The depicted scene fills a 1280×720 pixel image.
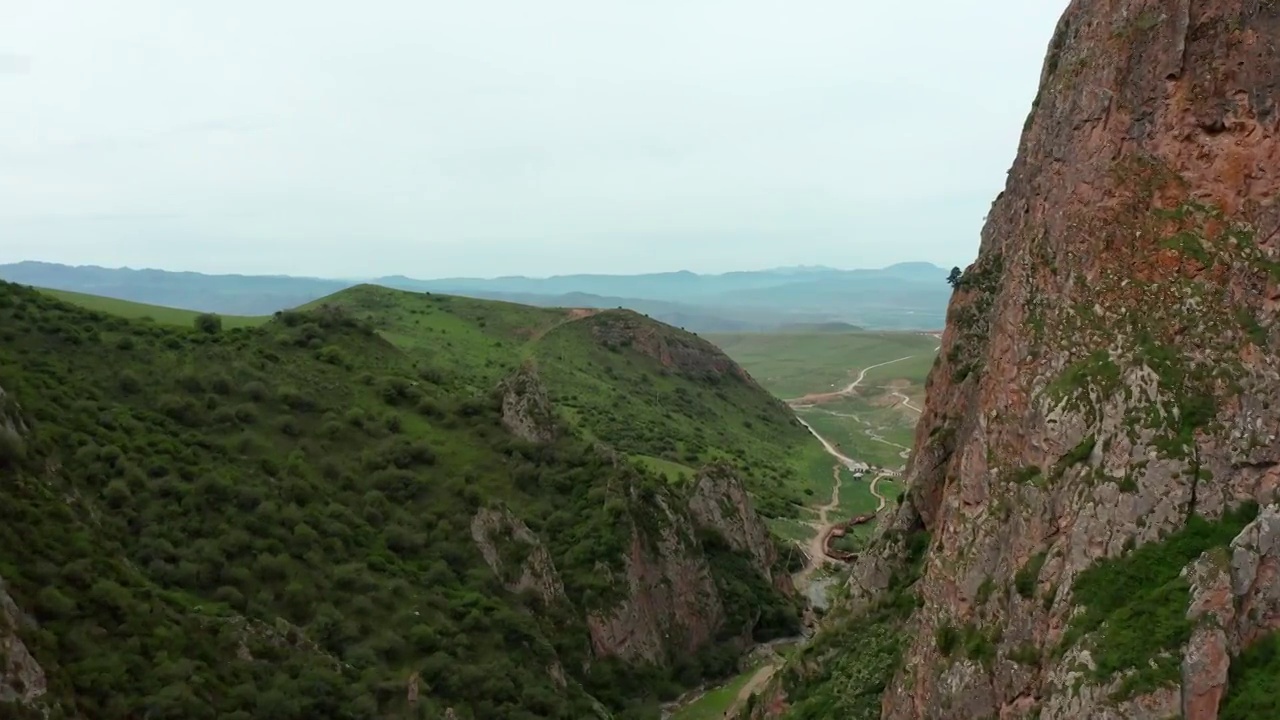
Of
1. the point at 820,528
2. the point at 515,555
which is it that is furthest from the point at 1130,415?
the point at 820,528

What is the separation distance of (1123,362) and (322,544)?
33.0 meters

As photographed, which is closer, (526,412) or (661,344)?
(526,412)

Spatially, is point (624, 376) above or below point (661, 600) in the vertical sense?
above

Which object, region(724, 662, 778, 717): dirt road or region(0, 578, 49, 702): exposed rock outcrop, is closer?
region(0, 578, 49, 702): exposed rock outcrop

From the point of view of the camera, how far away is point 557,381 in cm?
8744

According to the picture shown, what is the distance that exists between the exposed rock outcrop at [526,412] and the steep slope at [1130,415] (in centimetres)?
3158

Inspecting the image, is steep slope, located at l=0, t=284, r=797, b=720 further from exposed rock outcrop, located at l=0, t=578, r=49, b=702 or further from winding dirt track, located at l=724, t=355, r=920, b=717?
winding dirt track, located at l=724, t=355, r=920, b=717

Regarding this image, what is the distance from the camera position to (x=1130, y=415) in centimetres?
1775

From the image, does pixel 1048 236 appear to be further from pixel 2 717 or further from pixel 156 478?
pixel 156 478

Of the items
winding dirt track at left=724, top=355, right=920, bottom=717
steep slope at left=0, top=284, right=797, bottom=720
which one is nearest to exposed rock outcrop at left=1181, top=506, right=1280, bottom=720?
winding dirt track at left=724, top=355, right=920, bottom=717

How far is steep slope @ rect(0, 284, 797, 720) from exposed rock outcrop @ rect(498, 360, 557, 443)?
0.53 feet

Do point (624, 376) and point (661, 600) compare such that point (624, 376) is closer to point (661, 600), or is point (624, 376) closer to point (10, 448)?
point (661, 600)

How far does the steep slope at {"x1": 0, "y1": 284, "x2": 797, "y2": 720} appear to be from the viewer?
27.1 metres

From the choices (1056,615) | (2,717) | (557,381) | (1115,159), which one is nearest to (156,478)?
(2,717)
